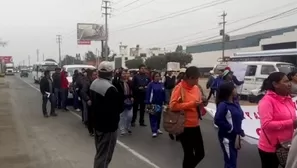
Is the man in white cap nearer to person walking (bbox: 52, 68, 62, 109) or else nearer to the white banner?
the white banner

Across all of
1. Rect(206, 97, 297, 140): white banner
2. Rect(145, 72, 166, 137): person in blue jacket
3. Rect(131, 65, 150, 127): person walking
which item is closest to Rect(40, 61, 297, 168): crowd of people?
Rect(206, 97, 297, 140): white banner

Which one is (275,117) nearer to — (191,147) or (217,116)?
(217,116)

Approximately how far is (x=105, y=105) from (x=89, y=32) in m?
64.6

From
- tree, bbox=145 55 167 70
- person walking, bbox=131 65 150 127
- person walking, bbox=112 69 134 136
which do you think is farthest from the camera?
tree, bbox=145 55 167 70

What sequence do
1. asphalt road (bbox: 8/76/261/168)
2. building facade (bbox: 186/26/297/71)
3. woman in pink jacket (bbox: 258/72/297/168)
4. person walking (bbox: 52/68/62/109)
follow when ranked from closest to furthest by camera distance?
woman in pink jacket (bbox: 258/72/297/168) < asphalt road (bbox: 8/76/261/168) < person walking (bbox: 52/68/62/109) < building facade (bbox: 186/26/297/71)

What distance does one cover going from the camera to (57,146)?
948 centimetres

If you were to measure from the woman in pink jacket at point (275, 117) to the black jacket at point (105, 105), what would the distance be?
6.54 feet

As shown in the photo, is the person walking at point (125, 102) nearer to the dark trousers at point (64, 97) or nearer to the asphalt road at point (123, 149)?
the asphalt road at point (123, 149)

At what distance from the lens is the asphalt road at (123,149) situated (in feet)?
25.2

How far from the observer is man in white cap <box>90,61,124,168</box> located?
5.67m

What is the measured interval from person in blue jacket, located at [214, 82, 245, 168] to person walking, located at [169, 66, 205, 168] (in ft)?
1.13

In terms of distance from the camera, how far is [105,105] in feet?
18.6

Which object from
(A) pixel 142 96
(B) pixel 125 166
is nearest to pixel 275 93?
(B) pixel 125 166

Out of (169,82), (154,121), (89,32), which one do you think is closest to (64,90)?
(169,82)
